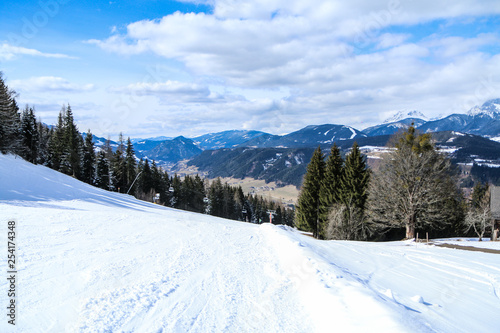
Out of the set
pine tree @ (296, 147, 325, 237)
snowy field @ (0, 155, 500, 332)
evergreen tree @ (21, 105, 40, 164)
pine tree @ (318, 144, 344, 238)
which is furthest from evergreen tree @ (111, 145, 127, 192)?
snowy field @ (0, 155, 500, 332)

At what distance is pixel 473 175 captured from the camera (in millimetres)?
181875

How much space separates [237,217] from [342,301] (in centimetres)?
7100

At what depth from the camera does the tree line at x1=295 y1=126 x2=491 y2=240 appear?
24.4m

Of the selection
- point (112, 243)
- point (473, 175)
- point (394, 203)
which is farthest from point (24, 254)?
point (473, 175)

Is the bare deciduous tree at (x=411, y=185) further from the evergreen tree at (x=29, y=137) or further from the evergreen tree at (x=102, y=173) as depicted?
the evergreen tree at (x=29, y=137)

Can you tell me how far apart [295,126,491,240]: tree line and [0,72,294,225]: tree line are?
2314 centimetres

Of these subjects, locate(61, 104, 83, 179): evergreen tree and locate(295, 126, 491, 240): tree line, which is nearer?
locate(295, 126, 491, 240): tree line

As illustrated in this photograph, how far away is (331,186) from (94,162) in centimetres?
4610

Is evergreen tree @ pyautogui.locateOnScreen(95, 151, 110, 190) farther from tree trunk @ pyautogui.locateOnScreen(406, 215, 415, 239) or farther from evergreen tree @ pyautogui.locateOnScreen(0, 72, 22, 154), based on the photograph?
tree trunk @ pyautogui.locateOnScreen(406, 215, 415, 239)

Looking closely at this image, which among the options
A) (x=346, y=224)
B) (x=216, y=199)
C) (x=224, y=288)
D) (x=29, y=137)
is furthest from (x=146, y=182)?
(x=224, y=288)

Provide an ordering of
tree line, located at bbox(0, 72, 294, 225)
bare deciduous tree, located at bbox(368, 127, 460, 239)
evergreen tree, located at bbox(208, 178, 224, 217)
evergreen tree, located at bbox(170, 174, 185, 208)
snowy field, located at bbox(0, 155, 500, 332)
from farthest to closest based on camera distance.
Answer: evergreen tree, located at bbox(208, 178, 224, 217), evergreen tree, located at bbox(170, 174, 185, 208), tree line, located at bbox(0, 72, 294, 225), bare deciduous tree, located at bbox(368, 127, 460, 239), snowy field, located at bbox(0, 155, 500, 332)

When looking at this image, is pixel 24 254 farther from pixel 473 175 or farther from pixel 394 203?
pixel 473 175

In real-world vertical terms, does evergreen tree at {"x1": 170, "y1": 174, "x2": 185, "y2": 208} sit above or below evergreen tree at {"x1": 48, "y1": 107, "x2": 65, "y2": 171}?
below

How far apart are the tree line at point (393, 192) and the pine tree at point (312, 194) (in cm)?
117
